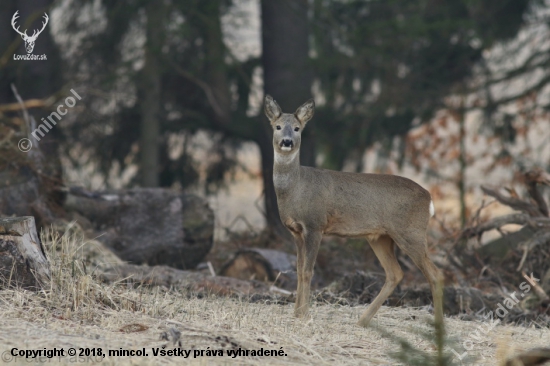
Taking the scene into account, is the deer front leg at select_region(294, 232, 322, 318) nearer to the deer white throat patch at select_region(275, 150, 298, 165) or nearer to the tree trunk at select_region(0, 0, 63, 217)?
the deer white throat patch at select_region(275, 150, 298, 165)

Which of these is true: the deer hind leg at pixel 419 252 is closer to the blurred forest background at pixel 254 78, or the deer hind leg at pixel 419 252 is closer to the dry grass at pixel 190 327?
the dry grass at pixel 190 327

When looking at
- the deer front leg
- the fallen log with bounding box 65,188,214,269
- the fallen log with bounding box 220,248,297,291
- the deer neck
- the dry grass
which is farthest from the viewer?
the fallen log with bounding box 65,188,214,269

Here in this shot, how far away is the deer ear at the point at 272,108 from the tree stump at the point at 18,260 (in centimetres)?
218

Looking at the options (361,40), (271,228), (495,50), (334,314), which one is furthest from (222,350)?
(495,50)

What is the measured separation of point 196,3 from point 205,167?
3364 mm

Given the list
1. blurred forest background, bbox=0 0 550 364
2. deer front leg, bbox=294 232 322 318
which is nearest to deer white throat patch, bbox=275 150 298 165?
deer front leg, bbox=294 232 322 318

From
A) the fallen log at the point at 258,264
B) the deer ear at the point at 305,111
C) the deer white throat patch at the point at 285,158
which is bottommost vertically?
the fallen log at the point at 258,264

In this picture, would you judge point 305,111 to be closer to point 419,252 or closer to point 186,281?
point 419,252

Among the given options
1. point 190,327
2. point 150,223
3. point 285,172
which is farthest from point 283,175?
point 150,223

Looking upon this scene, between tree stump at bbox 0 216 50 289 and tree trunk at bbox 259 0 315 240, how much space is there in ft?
24.6

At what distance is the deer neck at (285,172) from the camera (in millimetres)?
6641

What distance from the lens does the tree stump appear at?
19.7 feet

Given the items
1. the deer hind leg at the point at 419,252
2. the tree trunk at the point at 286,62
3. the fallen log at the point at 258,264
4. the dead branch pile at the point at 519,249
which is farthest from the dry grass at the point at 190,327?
the tree trunk at the point at 286,62

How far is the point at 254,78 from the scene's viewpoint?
15258 mm
